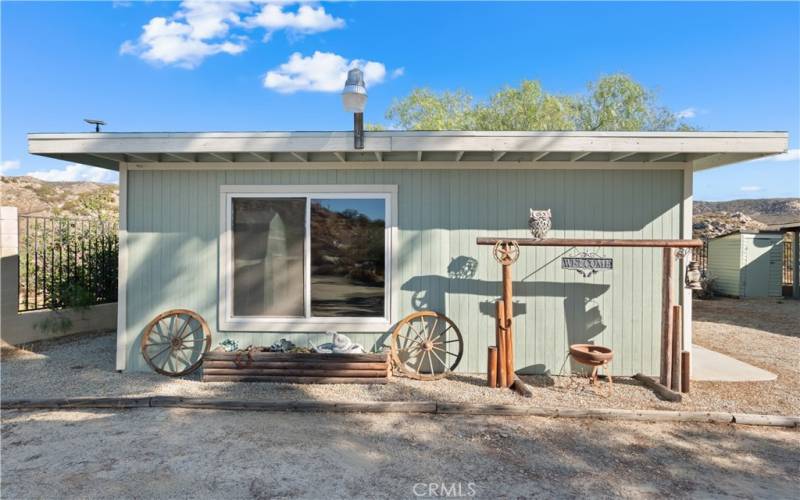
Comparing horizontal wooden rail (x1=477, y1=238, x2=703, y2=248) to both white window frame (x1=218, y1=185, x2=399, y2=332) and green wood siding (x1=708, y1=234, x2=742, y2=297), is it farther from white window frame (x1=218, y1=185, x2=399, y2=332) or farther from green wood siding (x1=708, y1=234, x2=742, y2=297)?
green wood siding (x1=708, y1=234, x2=742, y2=297)

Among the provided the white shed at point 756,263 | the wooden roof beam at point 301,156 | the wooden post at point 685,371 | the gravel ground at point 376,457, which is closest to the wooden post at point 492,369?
the gravel ground at point 376,457

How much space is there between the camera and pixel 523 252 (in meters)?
4.64

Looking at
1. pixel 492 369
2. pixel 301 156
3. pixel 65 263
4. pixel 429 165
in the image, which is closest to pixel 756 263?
pixel 492 369

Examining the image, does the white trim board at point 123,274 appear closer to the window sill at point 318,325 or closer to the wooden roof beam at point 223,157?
the wooden roof beam at point 223,157

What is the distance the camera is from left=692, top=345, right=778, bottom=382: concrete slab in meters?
4.62

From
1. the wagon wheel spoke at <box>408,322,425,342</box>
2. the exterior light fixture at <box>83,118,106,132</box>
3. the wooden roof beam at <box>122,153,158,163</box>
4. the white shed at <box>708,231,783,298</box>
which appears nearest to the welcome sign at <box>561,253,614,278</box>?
the wagon wheel spoke at <box>408,322,425,342</box>

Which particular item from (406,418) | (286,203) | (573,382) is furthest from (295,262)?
(573,382)

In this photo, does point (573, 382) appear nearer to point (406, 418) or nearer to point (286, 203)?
point (406, 418)

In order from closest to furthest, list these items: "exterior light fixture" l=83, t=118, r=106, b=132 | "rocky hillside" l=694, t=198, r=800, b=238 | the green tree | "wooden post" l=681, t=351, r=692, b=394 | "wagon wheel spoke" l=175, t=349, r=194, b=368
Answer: "wooden post" l=681, t=351, r=692, b=394 → "exterior light fixture" l=83, t=118, r=106, b=132 → "wagon wheel spoke" l=175, t=349, r=194, b=368 → the green tree → "rocky hillside" l=694, t=198, r=800, b=238

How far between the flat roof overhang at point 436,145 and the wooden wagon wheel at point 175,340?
1.75 meters

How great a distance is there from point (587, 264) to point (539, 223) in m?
0.66

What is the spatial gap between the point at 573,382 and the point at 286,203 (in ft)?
11.6

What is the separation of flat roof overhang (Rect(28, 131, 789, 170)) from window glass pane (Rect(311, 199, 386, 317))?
0.57 meters

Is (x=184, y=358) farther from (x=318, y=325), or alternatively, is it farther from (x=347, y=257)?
(x=347, y=257)
